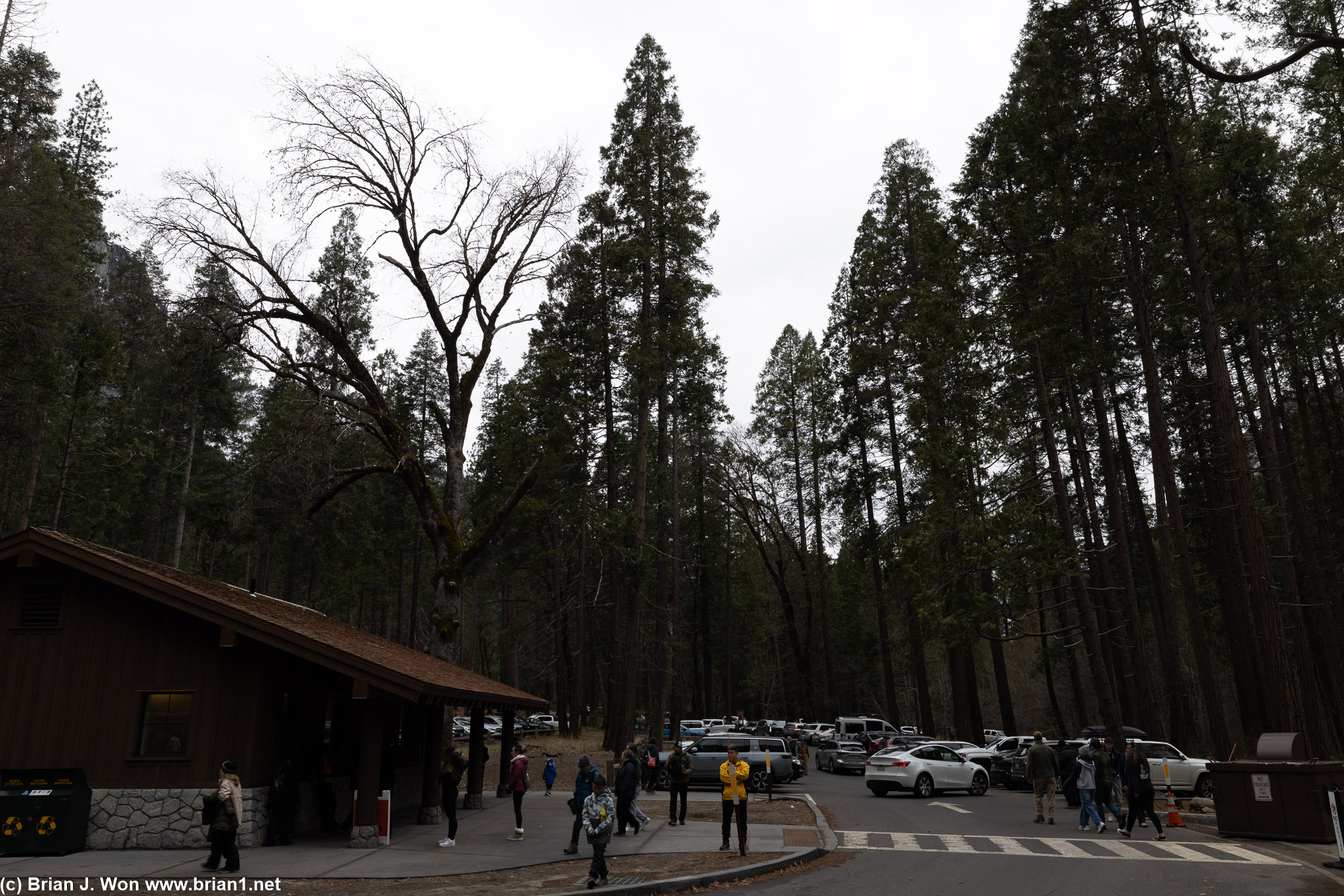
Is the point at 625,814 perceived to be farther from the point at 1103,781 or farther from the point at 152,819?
the point at 1103,781

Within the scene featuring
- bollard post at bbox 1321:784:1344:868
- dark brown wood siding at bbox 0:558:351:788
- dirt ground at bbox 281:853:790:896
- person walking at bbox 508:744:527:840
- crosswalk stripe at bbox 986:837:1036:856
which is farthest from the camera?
person walking at bbox 508:744:527:840

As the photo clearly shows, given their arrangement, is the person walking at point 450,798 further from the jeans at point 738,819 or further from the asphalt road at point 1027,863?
the asphalt road at point 1027,863

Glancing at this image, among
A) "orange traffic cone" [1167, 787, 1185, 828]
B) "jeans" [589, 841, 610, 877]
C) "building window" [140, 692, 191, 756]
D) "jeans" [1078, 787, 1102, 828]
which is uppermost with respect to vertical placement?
"building window" [140, 692, 191, 756]

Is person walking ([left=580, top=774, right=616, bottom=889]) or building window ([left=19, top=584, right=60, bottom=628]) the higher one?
building window ([left=19, top=584, right=60, bottom=628])

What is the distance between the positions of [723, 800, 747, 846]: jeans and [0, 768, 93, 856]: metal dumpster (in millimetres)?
9916

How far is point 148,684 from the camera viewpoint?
43.8 feet

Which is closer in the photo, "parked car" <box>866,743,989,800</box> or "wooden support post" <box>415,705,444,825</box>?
"wooden support post" <box>415,705,444,825</box>

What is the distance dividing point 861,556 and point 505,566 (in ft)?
55.4

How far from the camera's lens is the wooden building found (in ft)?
42.7

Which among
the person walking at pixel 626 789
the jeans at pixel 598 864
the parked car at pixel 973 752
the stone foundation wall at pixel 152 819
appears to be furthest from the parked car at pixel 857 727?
the stone foundation wall at pixel 152 819

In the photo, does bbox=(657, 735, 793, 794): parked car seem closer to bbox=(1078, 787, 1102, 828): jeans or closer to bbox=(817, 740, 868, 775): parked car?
bbox=(817, 740, 868, 775): parked car

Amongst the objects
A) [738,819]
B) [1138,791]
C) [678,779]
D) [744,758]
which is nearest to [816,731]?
[744,758]

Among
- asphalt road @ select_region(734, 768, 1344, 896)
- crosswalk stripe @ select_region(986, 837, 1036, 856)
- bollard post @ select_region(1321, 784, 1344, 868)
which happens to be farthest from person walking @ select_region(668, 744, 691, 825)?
bollard post @ select_region(1321, 784, 1344, 868)

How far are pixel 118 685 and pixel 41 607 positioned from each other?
6.53ft
